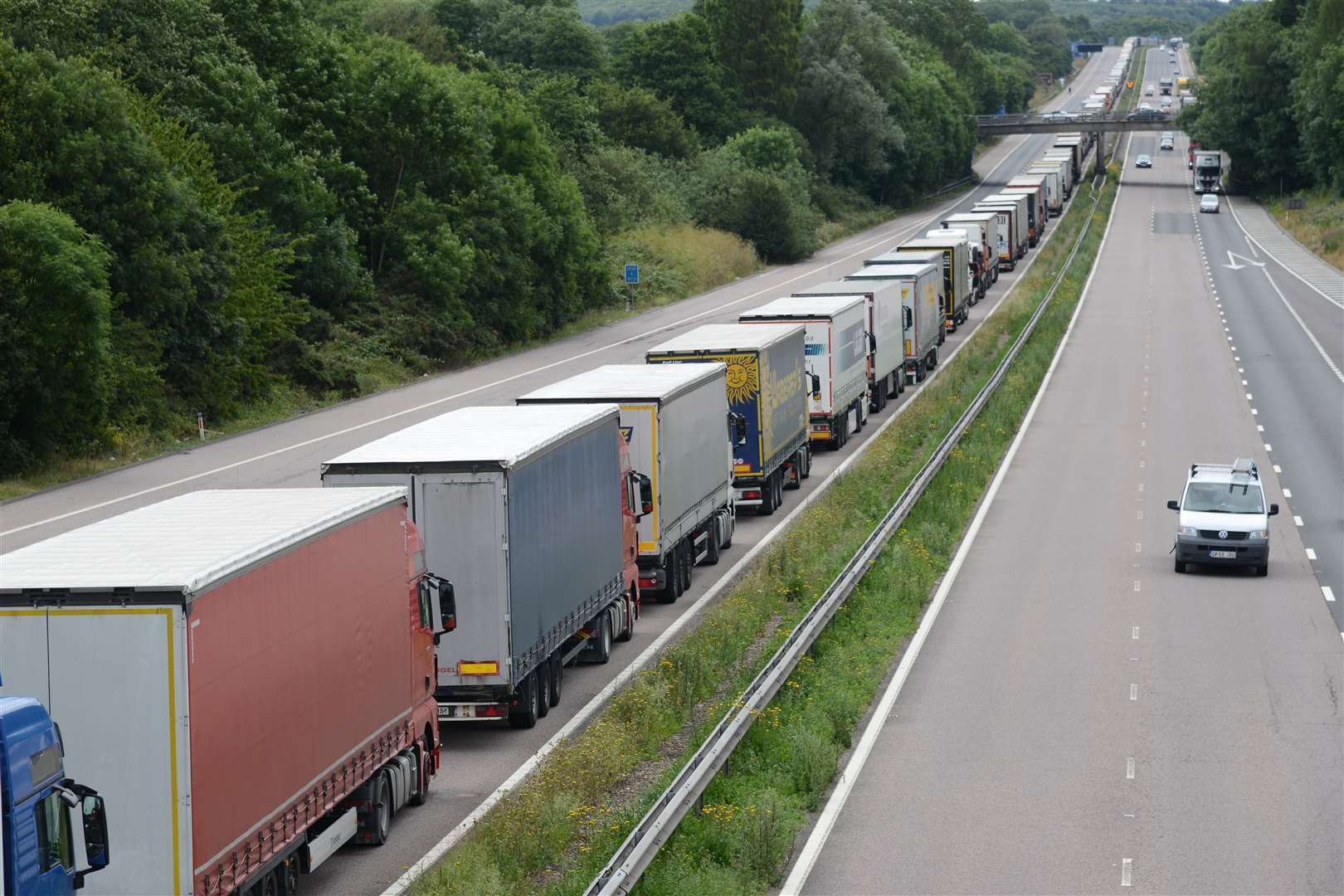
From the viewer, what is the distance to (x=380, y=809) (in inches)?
622

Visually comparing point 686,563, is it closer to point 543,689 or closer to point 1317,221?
point 543,689

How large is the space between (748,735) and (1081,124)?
470 feet

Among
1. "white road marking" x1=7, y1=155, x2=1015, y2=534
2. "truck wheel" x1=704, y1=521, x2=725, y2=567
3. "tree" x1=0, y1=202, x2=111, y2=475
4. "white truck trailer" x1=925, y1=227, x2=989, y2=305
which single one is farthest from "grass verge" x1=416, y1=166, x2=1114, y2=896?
"white truck trailer" x1=925, y1=227, x2=989, y2=305

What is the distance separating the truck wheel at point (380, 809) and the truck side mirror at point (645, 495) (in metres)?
9.44

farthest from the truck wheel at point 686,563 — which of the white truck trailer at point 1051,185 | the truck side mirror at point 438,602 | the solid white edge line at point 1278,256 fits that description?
the white truck trailer at point 1051,185

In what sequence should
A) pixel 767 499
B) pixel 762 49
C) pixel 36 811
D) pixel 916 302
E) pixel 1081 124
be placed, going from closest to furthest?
pixel 36 811 < pixel 767 499 < pixel 916 302 < pixel 762 49 < pixel 1081 124

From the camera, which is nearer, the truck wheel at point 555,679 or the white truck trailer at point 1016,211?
the truck wheel at point 555,679

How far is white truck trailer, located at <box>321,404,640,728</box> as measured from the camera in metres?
18.4

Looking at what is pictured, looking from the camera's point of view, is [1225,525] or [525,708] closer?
[525,708]

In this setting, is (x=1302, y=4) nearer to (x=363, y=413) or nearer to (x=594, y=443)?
(x=363, y=413)

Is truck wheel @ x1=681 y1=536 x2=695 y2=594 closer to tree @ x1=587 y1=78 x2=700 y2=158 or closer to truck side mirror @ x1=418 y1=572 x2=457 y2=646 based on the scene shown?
truck side mirror @ x1=418 y1=572 x2=457 y2=646

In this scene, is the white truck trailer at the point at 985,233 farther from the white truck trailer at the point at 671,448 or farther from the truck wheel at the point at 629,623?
the truck wheel at the point at 629,623

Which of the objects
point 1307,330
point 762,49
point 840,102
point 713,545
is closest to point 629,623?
point 713,545

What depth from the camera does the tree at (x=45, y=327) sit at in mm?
36250
